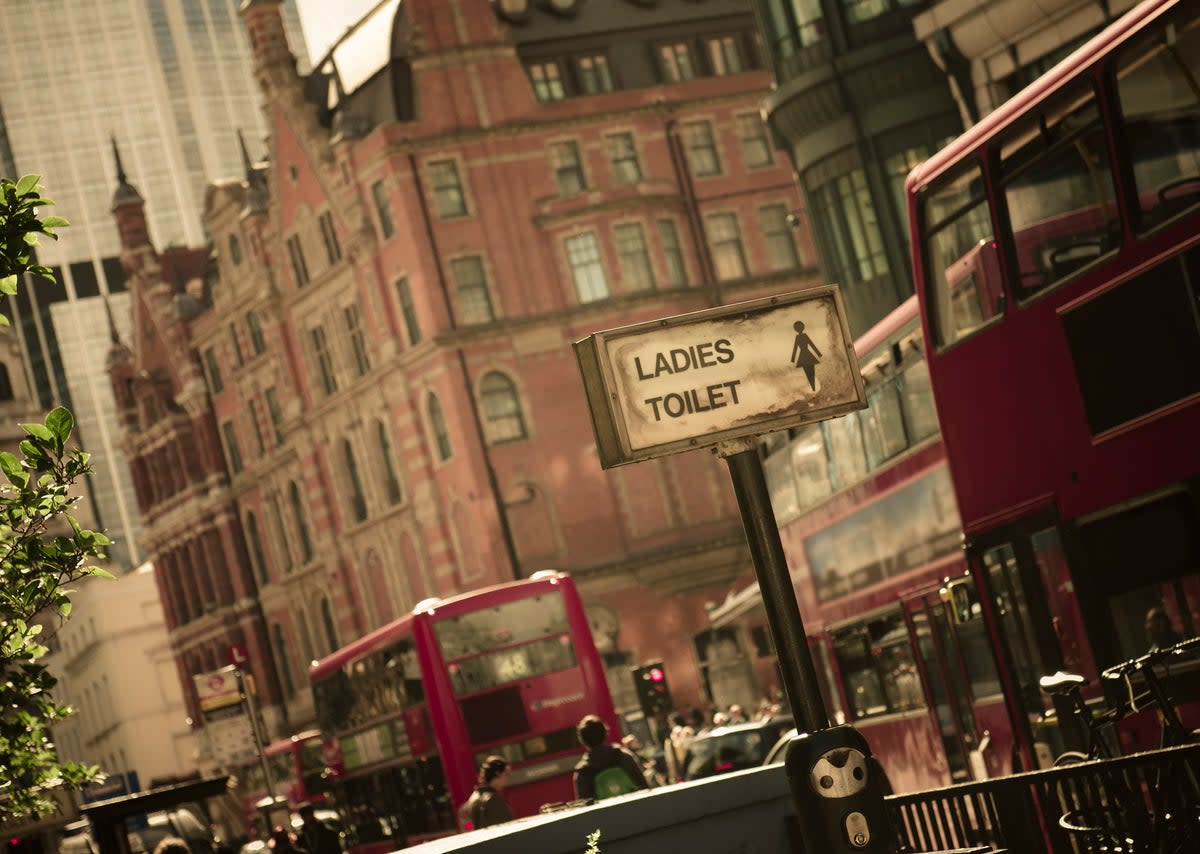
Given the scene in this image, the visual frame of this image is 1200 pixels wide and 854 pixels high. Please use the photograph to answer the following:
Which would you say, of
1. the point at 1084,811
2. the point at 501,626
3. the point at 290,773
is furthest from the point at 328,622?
the point at 1084,811

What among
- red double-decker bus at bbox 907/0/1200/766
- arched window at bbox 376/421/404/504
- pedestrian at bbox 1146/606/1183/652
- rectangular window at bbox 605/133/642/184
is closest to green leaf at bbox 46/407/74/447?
red double-decker bus at bbox 907/0/1200/766

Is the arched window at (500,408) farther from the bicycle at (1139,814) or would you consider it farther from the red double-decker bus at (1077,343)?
the bicycle at (1139,814)

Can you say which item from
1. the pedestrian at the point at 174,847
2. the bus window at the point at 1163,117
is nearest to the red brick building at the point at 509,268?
the pedestrian at the point at 174,847

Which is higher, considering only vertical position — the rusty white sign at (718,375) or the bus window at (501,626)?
the rusty white sign at (718,375)

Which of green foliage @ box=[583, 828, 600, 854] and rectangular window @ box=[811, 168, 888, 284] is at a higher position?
rectangular window @ box=[811, 168, 888, 284]

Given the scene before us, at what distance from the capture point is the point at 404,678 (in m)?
28.3

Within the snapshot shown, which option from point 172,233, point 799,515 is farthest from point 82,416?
point 799,515

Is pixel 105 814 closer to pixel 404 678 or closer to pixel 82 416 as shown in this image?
pixel 404 678

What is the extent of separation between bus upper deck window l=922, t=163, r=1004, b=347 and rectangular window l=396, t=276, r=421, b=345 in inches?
1593

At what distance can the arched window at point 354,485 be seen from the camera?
60375mm

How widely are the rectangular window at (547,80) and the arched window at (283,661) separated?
73.4 ft

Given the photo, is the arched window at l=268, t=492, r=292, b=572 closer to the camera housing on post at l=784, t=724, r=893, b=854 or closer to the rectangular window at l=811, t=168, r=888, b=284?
the rectangular window at l=811, t=168, r=888, b=284

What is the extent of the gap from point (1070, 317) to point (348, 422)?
48.1m

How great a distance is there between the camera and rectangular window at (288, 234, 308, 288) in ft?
200
